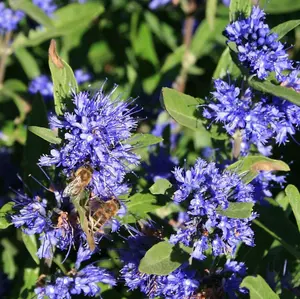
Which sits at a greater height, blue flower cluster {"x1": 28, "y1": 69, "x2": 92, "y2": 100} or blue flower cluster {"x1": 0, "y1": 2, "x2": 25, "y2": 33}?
blue flower cluster {"x1": 0, "y1": 2, "x2": 25, "y2": 33}

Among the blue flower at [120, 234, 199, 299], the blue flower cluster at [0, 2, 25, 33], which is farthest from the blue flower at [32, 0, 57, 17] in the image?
the blue flower at [120, 234, 199, 299]

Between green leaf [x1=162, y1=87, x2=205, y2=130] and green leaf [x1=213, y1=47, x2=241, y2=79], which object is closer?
green leaf [x1=162, y1=87, x2=205, y2=130]

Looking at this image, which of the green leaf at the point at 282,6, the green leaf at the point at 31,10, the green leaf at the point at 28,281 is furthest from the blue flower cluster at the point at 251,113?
the green leaf at the point at 31,10

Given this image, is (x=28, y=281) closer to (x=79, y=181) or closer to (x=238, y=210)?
(x=79, y=181)

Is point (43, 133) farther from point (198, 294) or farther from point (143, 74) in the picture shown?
point (143, 74)

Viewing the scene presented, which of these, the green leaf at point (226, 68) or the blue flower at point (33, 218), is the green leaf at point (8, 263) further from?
the green leaf at point (226, 68)

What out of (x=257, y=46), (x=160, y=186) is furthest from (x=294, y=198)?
(x=257, y=46)

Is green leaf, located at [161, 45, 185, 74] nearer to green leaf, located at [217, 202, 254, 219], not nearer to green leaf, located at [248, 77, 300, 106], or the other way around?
green leaf, located at [248, 77, 300, 106]
